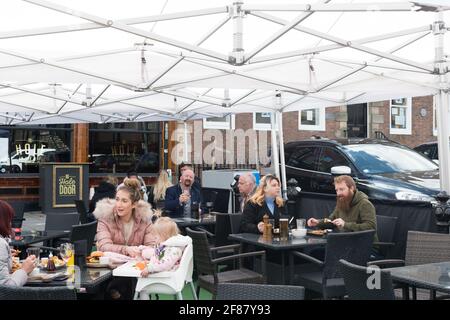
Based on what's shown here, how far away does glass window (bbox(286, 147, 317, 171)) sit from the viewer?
39.4 ft

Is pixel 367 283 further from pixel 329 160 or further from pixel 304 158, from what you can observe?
pixel 304 158

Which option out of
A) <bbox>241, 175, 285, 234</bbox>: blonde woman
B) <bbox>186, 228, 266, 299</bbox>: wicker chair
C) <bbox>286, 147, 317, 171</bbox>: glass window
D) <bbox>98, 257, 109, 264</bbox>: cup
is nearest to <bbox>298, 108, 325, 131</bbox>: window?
<bbox>286, 147, 317, 171</bbox>: glass window

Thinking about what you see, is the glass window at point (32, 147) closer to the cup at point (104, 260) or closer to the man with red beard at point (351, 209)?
the man with red beard at point (351, 209)

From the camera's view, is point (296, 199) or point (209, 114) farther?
point (209, 114)

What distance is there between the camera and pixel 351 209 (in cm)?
675

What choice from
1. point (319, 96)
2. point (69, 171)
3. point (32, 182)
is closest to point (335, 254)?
point (319, 96)

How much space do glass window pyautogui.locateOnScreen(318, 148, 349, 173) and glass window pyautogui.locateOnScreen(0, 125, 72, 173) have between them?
9673mm

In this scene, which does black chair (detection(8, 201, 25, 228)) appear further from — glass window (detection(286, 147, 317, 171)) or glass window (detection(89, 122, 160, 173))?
glass window (detection(89, 122, 160, 173))

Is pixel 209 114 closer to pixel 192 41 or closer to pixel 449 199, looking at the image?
pixel 192 41

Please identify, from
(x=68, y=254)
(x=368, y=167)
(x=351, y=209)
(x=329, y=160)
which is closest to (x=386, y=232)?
(x=351, y=209)

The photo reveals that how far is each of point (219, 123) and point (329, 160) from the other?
30.4ft

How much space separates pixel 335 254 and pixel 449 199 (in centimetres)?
215

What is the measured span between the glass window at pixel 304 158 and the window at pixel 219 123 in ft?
25.1
